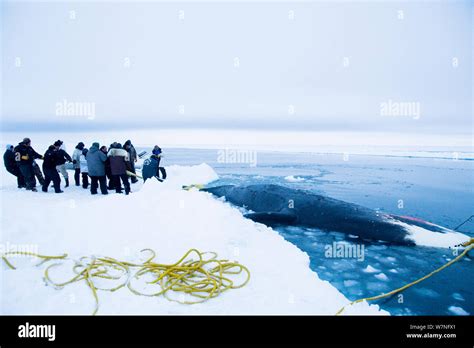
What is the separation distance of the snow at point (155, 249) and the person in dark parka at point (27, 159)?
2.16m

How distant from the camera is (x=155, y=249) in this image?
17.4 feet

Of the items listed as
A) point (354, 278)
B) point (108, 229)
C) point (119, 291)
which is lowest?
point (354, 278)

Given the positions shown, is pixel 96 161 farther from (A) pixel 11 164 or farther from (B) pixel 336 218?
(B) pixel 336 218

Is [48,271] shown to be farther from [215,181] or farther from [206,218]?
→ [215,181]

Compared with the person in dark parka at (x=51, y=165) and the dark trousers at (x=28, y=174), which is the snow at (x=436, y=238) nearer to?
the person in dark parka at (x=51, y=165)

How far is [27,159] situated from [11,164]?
1.83m

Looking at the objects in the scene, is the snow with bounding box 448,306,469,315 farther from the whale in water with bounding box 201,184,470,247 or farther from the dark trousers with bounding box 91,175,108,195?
the dark trousers with bounding box 91,175,108,195

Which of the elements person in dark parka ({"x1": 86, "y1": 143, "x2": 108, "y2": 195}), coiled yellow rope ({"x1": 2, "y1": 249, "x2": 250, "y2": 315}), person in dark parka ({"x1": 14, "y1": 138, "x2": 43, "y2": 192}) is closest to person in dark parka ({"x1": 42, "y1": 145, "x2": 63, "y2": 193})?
person in dark parka ({"x1": 14, "y1": 138, "x2": 43, "y2": 192})

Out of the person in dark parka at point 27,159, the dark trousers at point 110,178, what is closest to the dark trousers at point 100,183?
the dark trousers at point 110,178

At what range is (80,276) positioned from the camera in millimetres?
4152

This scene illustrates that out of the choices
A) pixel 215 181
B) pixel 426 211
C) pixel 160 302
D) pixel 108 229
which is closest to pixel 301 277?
pixel 160 302

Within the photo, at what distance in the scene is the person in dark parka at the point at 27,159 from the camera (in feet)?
31.7

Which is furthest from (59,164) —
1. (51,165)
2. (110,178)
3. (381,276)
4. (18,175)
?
(381,276)
